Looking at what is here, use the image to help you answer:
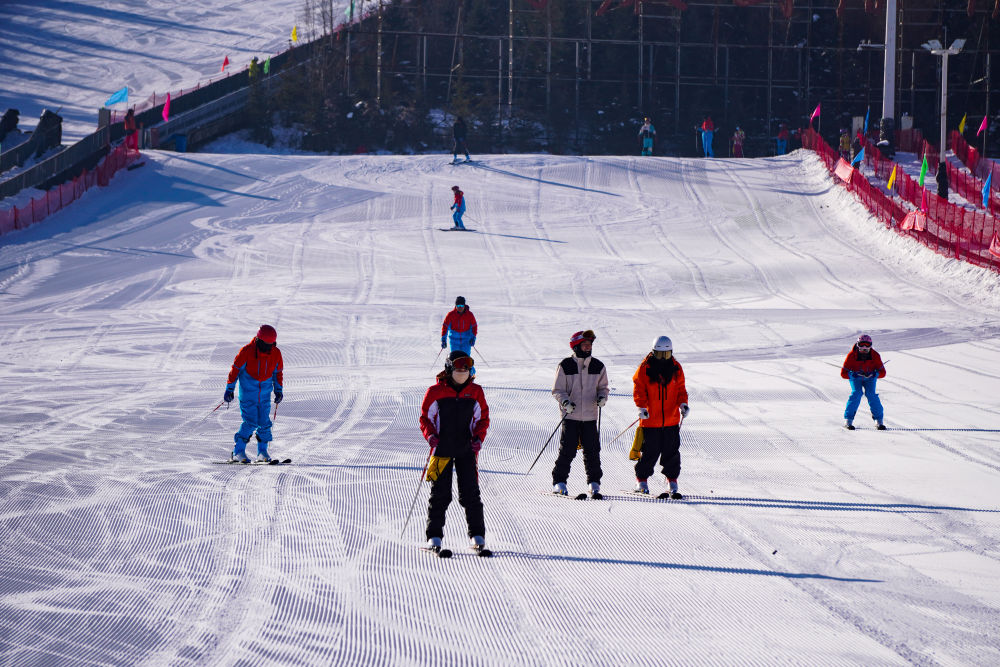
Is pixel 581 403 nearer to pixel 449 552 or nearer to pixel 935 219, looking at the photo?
pixel 449 552

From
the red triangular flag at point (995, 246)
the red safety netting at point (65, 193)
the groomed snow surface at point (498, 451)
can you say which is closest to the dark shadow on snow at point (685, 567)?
the groomed snow surface at point (498, 451)

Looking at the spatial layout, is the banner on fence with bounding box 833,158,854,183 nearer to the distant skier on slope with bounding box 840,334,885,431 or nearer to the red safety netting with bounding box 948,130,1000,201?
the red safety netting with bounding box 948,130,1000,201

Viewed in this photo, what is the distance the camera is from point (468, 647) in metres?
5.44

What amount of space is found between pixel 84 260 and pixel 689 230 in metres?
16.3

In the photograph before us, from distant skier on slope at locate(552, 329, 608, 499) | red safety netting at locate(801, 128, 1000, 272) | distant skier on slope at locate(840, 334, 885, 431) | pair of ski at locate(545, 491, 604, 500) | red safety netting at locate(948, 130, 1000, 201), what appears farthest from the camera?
red safety netting at locate(948, 130, 1000, 201)

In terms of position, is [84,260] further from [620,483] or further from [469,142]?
[469,142]

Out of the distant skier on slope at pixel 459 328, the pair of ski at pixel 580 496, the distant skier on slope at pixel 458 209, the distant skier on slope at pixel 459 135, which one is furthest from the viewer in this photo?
the distant skier on slope at pixel 459 135

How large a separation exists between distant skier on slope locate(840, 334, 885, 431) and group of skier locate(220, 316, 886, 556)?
11 millimetres

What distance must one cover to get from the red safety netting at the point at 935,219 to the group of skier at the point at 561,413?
1291 cm

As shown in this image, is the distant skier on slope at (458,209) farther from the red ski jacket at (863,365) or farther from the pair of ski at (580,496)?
the pair of ski at (580,496)

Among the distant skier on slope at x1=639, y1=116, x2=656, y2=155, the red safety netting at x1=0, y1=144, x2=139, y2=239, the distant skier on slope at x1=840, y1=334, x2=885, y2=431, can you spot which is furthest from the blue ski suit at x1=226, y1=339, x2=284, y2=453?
the distant skier on slope at x1=639, y1=116, x2=656, y2=155

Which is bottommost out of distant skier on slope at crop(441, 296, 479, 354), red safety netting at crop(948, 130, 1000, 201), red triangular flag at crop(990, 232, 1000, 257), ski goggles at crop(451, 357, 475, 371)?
distant skier on slope at crop(441, 296, 479, 354)

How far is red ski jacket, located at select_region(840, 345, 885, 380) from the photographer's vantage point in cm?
1196

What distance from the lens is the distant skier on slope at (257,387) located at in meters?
10.4
